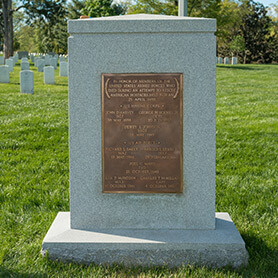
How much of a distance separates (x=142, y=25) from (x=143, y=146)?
959 mm

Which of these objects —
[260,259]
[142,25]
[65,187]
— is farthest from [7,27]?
[260,259]

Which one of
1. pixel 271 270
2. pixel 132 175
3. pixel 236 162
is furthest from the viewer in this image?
pixel 236 162

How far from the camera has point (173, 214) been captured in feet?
11.4

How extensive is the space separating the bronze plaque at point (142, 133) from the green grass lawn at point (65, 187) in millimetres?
696

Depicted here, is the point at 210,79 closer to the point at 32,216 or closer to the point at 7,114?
the point at 32,216

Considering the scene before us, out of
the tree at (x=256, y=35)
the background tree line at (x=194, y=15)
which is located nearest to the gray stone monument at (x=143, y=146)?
the background tree line at (x=194, y=15)

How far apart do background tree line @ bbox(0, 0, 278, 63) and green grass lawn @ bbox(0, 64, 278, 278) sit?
78.3 ft

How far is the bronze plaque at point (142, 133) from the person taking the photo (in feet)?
10.9

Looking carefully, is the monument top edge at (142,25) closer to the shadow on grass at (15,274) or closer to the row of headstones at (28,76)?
the shadow on grass at (15,274)

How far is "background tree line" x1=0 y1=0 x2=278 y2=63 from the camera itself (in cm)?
3188

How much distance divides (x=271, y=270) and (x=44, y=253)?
5.78 feet

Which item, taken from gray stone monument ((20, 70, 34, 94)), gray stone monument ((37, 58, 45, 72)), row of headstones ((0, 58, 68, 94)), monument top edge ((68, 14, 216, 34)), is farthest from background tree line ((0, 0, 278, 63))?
monument top edge ((68, 14, 216, 34))

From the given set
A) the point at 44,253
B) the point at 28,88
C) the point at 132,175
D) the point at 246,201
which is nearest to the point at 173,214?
the point at 132,175

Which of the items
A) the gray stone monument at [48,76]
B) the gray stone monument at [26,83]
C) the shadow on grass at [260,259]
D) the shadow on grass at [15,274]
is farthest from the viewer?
the gray stone monument at [48,76]
